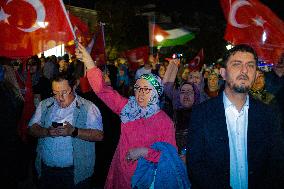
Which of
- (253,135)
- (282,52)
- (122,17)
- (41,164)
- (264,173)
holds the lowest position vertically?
(41,164)

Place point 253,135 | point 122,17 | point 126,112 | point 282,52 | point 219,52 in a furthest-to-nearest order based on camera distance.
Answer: point 219,52 → point 122,17 → point 282,52 → point 126,112 → point 253,135

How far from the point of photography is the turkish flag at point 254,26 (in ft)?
22.8

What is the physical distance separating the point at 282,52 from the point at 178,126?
2.61 meters

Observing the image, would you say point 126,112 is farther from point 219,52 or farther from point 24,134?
point 219,52

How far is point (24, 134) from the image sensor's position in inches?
217

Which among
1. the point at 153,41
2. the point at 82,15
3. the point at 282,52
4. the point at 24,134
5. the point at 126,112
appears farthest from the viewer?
the point at 82,15

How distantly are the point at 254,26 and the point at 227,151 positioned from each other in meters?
4.48

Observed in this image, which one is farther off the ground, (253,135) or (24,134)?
(253,135)

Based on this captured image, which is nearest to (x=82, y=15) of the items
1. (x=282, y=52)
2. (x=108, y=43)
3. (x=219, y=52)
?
(x=108, y=43)

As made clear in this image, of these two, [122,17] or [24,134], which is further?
[122,17]

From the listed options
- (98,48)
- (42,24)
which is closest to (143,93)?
(42,24)

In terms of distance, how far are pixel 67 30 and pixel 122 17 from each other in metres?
26.8

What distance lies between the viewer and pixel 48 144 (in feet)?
15.0

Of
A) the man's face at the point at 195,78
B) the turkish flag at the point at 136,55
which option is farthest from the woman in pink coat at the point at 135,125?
the turkish flag at the point at 136,55
